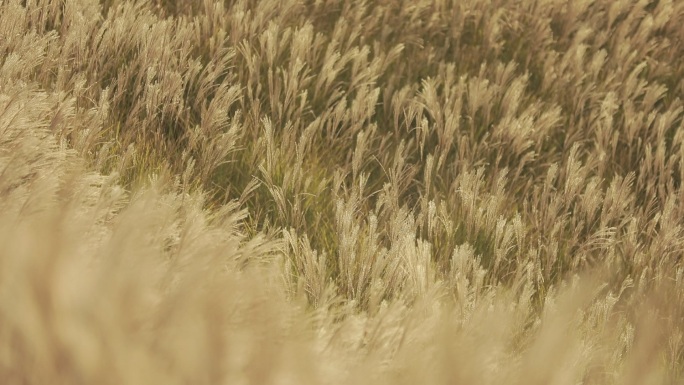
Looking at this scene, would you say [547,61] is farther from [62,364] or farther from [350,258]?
[62,364]

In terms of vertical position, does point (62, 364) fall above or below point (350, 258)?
above

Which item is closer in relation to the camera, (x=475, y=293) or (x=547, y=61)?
(x=475, y=293)

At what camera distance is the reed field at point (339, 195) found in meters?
1.16

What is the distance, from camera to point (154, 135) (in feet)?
9.06

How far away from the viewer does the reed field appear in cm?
116

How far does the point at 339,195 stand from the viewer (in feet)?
9.04

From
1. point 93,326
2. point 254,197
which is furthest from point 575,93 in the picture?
point 93,326

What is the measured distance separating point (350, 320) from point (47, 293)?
0.53 meters

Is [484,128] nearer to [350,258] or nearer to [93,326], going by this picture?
[350,258]

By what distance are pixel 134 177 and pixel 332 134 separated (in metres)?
0.81

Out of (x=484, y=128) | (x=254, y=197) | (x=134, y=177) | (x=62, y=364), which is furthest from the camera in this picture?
(x=484, y=128)

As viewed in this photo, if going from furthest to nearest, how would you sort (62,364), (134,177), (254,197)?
1. (254,197)
2. (134,177)
3. (62,364)

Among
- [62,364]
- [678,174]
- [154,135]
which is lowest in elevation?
[678,174]

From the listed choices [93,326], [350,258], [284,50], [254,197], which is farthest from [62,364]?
[284,50]
